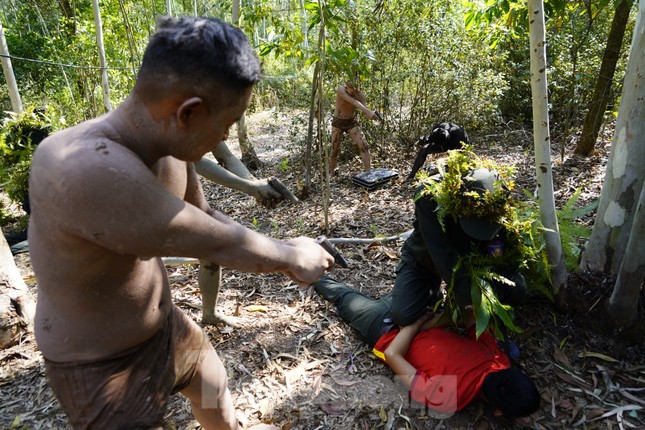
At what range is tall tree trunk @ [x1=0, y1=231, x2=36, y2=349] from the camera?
3.13 m

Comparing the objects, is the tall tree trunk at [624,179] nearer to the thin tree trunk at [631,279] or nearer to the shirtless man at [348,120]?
the thin tree trunk at [631,279]

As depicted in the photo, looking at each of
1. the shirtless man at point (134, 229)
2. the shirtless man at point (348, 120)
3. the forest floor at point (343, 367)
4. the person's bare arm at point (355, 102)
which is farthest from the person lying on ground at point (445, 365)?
the shirtless man at point (348, 120)

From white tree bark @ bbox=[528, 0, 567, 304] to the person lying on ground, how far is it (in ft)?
2.31

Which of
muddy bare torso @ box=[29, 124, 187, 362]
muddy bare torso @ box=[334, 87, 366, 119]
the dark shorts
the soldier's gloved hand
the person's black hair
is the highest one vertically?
muddy bare torso @ box=[29, 124, 187, 362]

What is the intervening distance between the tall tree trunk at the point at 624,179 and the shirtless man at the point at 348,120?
4.48 meters

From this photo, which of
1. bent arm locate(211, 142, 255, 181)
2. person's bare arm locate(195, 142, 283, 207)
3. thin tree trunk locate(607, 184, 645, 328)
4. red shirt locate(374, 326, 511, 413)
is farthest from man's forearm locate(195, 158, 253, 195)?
thin tree trunk locate(607, 184, 645, 328)

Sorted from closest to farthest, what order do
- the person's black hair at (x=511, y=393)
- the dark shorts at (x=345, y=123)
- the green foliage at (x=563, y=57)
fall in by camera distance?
the person's black hair at (x=511, y=393) < the green foliage at (x=563, y=57) < the dark shorts at (x=345, y=123)

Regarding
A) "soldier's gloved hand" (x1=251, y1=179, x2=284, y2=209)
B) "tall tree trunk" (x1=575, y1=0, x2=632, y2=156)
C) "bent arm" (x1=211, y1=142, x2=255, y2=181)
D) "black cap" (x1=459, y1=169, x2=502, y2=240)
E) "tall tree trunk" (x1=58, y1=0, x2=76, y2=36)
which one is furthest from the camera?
"tall tree trunk" (x1=58, y1=0, x2=76, y2=36)

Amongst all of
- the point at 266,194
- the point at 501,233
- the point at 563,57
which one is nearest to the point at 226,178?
the point at 266,194

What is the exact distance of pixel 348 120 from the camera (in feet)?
24.6

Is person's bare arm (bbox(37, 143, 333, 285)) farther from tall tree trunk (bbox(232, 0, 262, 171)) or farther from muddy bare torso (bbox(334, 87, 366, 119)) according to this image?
tall tree trunk (bbox(232, 0, 262, 171))

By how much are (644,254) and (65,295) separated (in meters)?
3.14

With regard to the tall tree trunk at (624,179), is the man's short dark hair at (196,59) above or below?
above

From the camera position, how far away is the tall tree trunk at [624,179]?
8.65ft
